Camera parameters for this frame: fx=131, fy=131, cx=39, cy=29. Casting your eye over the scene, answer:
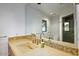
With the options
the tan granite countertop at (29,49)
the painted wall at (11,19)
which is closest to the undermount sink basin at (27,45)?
the tan granite countertop at (29,49)

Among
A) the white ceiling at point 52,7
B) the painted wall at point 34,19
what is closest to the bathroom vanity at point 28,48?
the painted wall at point 34,19

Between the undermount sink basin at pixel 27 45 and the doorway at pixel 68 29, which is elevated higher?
the doorway at pixel 68 29

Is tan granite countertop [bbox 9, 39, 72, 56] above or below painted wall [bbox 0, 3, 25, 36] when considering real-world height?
below

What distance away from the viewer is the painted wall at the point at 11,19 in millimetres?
1519

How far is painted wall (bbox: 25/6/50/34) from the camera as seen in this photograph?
5.09 feet

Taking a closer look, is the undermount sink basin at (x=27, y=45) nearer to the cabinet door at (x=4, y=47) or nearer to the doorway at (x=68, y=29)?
the cabinet door at (x=4, y=47)

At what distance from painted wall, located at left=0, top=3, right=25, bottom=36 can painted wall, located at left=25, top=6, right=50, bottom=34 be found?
7 cm

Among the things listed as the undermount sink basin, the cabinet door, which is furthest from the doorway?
the cabinet door

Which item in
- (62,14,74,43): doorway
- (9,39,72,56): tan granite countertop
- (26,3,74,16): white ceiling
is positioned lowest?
(9,39,72,56): tan granite countertop

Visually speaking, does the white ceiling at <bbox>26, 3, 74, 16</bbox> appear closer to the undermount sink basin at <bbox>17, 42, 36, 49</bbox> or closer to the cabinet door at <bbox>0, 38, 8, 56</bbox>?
the undermount sink basin at <bbox>17, 42, 36, 49</bbox>

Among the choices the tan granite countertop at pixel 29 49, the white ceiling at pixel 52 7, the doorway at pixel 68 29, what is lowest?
the tan granite countertop at pixel 29 49

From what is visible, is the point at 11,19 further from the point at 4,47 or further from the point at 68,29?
the point at 68,29

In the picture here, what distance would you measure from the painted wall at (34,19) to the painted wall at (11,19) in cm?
7

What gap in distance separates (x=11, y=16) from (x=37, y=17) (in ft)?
1.00
